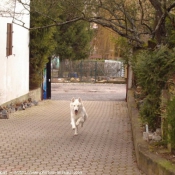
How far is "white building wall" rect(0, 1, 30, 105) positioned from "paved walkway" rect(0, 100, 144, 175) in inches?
57.0

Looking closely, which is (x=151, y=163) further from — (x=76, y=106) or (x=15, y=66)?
(x=15, y=66)

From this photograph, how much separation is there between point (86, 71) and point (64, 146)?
1471 inches

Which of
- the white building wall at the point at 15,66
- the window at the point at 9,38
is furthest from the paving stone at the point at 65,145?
the window at the point at 9,38

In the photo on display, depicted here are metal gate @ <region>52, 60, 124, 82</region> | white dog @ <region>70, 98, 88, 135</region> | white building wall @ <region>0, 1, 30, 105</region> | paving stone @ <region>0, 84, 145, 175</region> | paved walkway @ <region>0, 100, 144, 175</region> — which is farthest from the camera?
metal gate @ <region>52, 60, 124, 82</region>

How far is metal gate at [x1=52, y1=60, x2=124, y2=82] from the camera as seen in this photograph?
4731 cm

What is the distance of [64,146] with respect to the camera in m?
10.9

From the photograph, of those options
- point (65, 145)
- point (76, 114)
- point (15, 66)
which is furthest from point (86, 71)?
point (65, 145)

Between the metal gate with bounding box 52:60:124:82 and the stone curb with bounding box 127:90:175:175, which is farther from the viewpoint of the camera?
the metal gate with bounding box 52:60:124:82

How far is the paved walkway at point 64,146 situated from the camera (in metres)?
8.37

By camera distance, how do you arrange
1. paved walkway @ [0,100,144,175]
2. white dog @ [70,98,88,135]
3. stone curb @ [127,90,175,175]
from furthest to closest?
white dog @ [70,98,88,135] → paved walkway @ [0,100,144,175] → stone curb @ [127,90,175,175]

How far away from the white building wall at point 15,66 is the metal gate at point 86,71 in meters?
24.8

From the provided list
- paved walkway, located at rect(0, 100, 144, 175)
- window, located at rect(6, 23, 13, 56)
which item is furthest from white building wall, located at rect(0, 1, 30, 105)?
paved walkway, located at rect(0, 100, 144, 175)

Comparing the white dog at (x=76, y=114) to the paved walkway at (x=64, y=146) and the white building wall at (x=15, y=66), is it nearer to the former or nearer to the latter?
the paved walkway at (x=64, y=146)

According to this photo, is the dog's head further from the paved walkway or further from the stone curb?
the stone curb
